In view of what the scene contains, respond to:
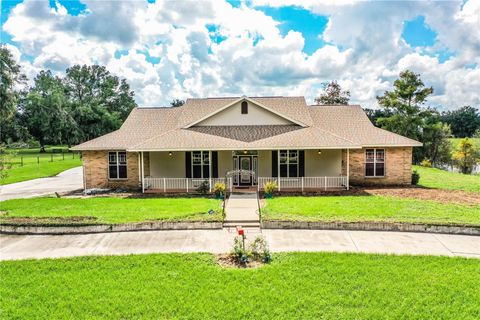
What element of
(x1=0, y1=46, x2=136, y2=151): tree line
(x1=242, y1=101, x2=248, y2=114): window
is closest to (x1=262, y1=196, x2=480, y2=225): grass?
(x1=242, y1=101, x2=248, y2=114): window

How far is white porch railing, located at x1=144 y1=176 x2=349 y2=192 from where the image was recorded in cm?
1812

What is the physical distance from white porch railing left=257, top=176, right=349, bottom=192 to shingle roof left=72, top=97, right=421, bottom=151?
2.05m

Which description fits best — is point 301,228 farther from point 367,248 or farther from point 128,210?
point 128,210

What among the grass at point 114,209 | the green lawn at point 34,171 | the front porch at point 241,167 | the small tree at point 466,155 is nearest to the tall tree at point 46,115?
the green lawn at point 34,171

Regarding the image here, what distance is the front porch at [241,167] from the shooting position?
61.6ft

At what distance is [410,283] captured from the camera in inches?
271

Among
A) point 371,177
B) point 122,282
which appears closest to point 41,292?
point 122,282

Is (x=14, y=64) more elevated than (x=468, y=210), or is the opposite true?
(x=14, y=64)

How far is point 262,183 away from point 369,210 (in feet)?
23.3

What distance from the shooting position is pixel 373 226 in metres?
10.8

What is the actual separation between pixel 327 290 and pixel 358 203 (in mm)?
8240

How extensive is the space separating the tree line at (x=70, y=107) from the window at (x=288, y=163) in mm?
40708

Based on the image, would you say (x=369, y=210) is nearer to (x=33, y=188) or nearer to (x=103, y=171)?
(x=103, y=171)

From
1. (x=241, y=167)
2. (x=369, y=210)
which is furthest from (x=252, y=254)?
(x=241, y=167)
